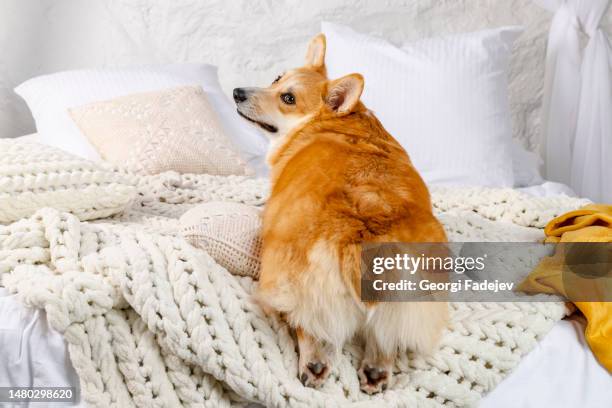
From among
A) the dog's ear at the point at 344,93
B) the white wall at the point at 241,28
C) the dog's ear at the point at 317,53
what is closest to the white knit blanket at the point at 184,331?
the dog's ear at the point at 344,93

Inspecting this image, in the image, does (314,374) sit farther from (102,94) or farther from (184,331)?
(102,94)

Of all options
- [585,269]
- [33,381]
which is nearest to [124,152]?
[33,381]

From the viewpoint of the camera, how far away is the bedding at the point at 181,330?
97 cm

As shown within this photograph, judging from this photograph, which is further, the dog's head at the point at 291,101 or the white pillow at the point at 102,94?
the white pillow at the point at 102,94

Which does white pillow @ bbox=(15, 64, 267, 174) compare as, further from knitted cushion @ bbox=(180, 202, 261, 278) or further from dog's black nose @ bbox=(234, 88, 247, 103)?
knitted cushion @ bbox=(180, 202, 261, 278)

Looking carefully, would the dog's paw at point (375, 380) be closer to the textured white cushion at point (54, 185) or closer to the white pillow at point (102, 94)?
the textured white cushion at point (54, 185)

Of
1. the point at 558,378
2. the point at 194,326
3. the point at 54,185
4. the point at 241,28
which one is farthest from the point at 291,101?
the point at 241,28

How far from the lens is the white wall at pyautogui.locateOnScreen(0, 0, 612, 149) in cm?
270

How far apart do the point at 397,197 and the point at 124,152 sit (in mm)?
1066

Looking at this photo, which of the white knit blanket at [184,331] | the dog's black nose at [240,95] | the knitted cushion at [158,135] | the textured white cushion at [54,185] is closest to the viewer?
the white knit blanket at [184,331]

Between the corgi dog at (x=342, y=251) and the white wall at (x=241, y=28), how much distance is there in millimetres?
1680

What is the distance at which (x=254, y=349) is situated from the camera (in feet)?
3.30

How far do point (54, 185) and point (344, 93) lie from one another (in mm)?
611

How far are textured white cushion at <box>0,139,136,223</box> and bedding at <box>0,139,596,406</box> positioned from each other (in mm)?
113
